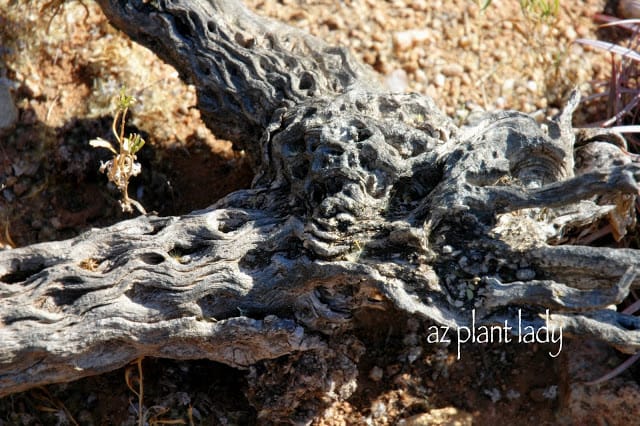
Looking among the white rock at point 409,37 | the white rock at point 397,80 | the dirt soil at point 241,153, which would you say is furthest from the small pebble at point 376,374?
the white rock at point 409,37

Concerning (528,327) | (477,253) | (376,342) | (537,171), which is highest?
(537,171)

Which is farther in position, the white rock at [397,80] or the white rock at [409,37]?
the white rock at [409,37]

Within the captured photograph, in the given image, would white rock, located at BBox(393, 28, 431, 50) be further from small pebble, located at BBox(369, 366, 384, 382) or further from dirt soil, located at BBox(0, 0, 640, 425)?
small pebble, located at BBox(369, 366, 384, 382)

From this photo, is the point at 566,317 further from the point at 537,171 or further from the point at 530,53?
the point at 530,53

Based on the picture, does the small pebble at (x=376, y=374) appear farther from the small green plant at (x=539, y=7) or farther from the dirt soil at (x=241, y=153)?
the small green plant at (x=539, y=7)

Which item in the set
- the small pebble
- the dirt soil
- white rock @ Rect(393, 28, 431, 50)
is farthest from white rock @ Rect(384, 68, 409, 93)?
the small pebble

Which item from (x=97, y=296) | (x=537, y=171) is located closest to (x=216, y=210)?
(x=97, y=296)

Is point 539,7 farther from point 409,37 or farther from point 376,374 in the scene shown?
point 376,374

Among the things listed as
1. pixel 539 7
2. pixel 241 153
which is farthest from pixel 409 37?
pixel 241 153
